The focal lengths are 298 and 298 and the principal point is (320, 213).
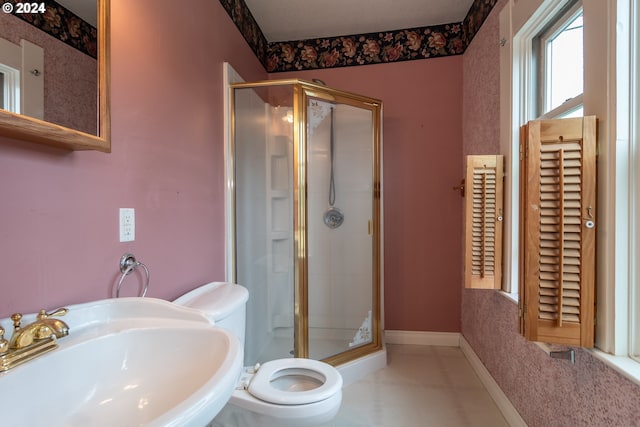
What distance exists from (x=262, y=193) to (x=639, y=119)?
71.6 inches

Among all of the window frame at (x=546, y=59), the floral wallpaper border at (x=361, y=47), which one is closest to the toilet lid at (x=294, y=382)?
the window frame at (x=546, y=59)

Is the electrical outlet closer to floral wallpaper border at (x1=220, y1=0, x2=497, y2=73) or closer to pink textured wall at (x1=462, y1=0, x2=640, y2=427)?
pink textured wall at (x1=462, y1=0, x2=640, y2=427)

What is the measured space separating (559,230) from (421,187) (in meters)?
1.58

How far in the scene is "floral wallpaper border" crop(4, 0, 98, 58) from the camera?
0.73 meters

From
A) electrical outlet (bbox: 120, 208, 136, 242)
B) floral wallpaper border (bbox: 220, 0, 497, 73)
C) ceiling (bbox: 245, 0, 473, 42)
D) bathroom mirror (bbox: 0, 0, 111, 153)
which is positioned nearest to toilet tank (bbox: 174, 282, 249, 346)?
electrical outlet (bbox: 120, 208, 136, 242)

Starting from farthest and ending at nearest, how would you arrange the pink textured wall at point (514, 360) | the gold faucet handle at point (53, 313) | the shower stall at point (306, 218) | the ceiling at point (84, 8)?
the shower stall at point (306, 218), the pink textured wall at point (514, 360), the ceiling at point (84, 8), the gold faucet handle at point (53, 313)

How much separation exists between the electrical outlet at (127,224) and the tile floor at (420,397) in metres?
1.35

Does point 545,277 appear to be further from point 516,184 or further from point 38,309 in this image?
point 38,309

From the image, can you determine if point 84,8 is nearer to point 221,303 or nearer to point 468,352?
point 221,303

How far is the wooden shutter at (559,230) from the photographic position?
93 cm

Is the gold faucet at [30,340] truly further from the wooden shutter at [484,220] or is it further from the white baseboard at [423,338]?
the white baseboard at [423,338]

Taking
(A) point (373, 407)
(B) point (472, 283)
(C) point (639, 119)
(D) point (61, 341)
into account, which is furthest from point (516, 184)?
(D) point (61, 341)

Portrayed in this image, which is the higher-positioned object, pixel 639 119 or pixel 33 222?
pixel 639 119

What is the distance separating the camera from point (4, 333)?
2.08 ft
